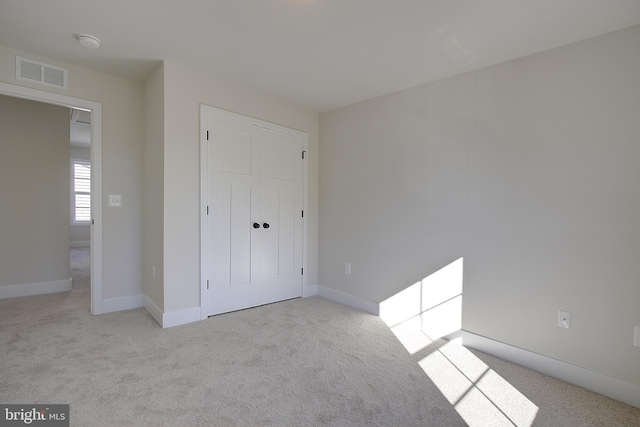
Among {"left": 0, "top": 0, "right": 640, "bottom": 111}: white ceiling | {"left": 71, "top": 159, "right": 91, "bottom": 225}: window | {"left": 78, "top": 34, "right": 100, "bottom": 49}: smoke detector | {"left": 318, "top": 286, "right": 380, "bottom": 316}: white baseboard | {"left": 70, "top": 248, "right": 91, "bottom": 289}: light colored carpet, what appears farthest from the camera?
{"left": 71, "top": 159, "right": 91, "bottom": 225}: window

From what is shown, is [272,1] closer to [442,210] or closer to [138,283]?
[442,210]

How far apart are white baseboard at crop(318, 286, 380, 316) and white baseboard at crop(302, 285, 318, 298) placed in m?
0.05

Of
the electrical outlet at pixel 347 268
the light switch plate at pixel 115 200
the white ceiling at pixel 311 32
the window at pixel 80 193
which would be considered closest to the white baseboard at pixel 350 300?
the electrical outlet at pixel 347 268

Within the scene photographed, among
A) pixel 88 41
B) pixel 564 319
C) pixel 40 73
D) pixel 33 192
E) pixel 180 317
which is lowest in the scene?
pixel 180 317

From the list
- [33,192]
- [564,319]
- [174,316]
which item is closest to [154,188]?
[174,316]

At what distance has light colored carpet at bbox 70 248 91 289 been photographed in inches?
167

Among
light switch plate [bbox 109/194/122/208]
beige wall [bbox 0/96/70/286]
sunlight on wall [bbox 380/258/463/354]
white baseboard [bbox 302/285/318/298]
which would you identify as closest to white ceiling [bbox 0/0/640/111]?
light switch plate [bbox 109/194/122/208]

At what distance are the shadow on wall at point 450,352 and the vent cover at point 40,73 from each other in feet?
12.5

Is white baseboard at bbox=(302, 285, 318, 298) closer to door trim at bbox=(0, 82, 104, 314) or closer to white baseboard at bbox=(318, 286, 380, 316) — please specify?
white baseboard at bbox=(318, 286, 380, 316)

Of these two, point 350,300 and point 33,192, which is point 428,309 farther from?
point 33,192

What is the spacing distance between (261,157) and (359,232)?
141 centimetres

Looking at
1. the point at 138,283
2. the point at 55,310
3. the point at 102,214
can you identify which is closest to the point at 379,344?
the point at 138,283

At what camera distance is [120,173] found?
3.19 m

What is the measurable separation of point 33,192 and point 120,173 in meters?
1.61
